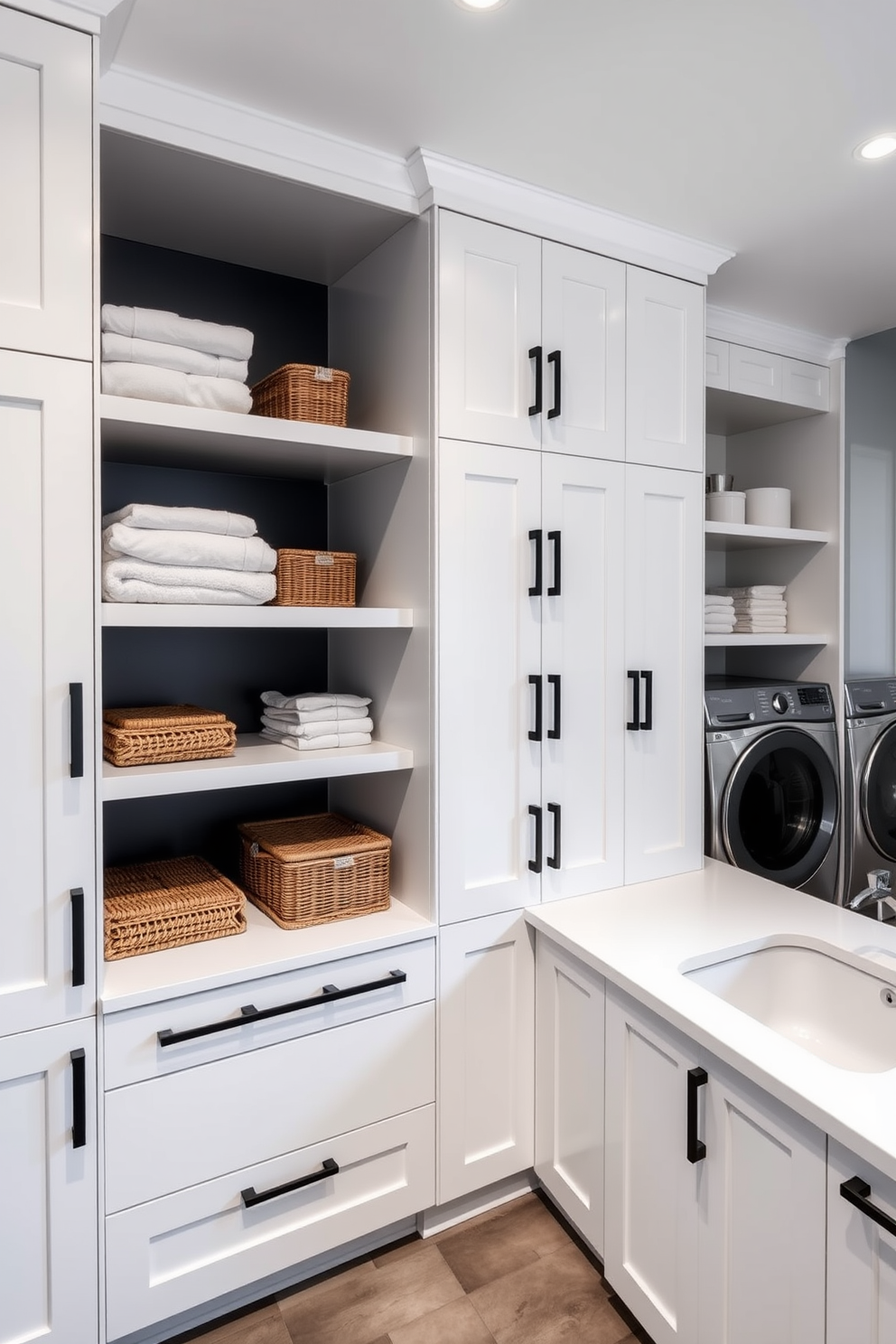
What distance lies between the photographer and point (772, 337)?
2709mm

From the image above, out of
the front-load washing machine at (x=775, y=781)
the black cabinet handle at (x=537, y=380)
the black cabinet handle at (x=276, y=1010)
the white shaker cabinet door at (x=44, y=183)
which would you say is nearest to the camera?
the white shaker cabinet door at (x=44, y=183)

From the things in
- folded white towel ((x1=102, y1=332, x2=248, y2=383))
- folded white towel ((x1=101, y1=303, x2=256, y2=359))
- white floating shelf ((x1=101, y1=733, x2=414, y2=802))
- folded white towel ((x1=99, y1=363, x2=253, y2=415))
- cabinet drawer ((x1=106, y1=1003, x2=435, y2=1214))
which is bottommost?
cabinet drawer ((x1=106, y1=1003, x2=435, y2=1214))

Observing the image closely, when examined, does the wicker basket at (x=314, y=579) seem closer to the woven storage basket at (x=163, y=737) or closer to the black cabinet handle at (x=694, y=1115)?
the woven storage basket at (x=163, y=737)

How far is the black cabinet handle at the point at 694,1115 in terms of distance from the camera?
1422mm

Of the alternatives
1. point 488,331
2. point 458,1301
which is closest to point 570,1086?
point 458,1301

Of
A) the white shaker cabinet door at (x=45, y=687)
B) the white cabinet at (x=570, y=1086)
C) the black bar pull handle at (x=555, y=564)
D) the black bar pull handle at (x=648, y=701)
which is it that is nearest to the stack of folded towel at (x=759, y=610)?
the black bar pull handle at (x=648, y=701)

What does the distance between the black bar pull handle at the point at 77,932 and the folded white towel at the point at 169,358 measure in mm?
1002

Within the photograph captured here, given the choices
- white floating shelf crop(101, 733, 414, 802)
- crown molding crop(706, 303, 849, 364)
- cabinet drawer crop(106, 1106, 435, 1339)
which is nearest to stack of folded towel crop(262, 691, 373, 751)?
white floating shelf crop(101, 733, 414, 802)

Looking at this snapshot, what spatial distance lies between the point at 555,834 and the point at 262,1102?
86 centimetres

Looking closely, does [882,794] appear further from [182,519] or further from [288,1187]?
[182,519]

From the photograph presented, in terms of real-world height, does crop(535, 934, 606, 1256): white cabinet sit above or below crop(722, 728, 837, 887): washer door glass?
below

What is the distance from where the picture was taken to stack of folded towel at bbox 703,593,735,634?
8.69 feet

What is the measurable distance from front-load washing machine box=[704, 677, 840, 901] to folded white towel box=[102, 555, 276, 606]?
1359 millimetres

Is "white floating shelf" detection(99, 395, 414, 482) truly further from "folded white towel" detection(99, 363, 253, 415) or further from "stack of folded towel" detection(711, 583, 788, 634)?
"stack of folded towel" detection(711, 583, 788, 634)
